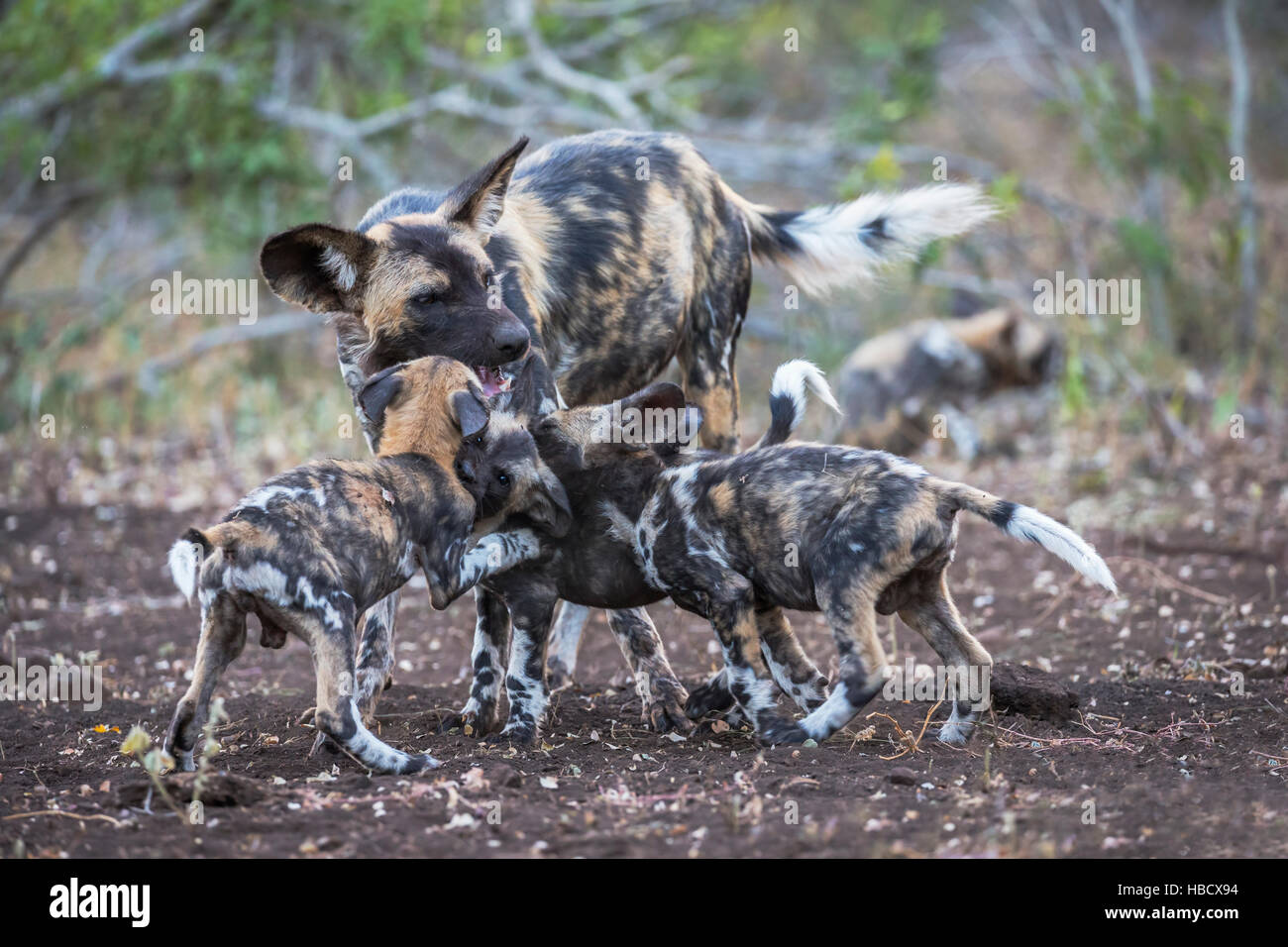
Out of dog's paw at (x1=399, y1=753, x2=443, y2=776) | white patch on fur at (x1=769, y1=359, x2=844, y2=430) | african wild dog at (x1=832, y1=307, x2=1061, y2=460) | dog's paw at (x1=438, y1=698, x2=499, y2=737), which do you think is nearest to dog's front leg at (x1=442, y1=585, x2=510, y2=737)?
dog's paw at (x1=438, y1=698, x2=499, y2=737)

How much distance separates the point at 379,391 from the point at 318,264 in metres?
0.61

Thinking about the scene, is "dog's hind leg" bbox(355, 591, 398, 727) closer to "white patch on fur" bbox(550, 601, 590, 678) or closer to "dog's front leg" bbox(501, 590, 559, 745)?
"dog's front leg" bbox(501, 590, 559, 745)

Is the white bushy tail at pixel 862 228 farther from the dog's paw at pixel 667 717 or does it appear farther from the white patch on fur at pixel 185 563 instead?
the white patch on fur at pixel 185 563

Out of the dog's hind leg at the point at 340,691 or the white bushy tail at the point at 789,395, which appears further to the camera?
the white bushy tail at the point at 789,395

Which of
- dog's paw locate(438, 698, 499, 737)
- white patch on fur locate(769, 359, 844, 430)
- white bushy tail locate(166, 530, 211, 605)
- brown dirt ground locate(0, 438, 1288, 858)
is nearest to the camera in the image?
brown dirt ground locate(0, 438, 1288, 858)

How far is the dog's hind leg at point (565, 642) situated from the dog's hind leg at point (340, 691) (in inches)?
65.1

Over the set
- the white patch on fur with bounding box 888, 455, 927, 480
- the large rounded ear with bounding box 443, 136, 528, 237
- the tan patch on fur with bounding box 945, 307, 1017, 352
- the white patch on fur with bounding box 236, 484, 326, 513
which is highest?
the large rounded ear with bounding box 443, 136, 528, 237

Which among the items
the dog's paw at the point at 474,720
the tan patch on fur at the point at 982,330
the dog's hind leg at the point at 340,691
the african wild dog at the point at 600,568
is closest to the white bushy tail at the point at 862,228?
the african wild dog at the point at 600,568

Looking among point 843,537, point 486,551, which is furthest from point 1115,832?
point 486,551

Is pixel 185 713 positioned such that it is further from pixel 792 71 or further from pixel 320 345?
pixel 792 71

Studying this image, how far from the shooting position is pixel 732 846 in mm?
3443

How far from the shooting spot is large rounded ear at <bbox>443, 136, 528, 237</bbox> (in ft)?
16.8

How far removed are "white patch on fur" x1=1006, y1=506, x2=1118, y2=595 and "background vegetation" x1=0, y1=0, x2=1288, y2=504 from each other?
4.67 metres

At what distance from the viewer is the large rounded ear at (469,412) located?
4.57 m
